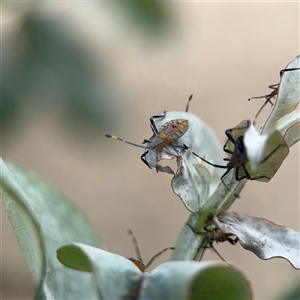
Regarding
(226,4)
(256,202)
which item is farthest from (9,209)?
(226,4)

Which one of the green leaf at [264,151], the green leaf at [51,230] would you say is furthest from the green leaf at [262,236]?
the green leaf at [51,230]

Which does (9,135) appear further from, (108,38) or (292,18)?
(292,18)

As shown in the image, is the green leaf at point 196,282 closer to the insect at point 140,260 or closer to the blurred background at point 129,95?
the insect at point 140,260

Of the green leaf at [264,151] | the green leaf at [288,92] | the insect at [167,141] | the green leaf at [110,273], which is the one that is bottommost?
the green leaf at [110,273]

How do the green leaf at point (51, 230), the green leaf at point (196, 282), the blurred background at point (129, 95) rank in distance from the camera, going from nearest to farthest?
the green leaf at point (196, 282) < the green leaf at point (51, 230) < the blurred background at point (129, 95)

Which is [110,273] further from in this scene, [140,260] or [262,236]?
[140,260]

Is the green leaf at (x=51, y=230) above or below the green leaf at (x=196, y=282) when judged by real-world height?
below

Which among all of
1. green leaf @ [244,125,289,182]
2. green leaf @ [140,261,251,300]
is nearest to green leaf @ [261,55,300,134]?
green leaf @ [244,125,289,182]
